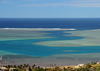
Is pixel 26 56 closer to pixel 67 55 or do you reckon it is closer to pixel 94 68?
pixel 67 55

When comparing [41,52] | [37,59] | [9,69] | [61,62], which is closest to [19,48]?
[41,52]

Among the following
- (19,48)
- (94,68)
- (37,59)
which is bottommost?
(94,68)

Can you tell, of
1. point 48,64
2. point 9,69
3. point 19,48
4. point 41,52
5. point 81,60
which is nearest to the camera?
point 9,69

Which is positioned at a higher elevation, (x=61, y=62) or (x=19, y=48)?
(x=19, y=48)

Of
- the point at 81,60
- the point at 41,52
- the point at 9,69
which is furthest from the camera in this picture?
the point at 41,52

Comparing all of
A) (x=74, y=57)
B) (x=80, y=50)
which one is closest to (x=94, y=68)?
(x=74, y=57)

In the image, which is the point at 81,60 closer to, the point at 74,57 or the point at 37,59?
the point at 74,57

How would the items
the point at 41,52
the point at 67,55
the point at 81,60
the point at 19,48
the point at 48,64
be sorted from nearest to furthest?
the point at 48,64, the point at 81,60, the point at 67,55, the point at 41,52, the point at 19,48

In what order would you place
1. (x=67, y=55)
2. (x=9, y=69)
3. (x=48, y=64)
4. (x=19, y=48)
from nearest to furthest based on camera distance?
(x=9, y=69), (x=48, y=64), (x=67, y=55), (x=19, y=48)

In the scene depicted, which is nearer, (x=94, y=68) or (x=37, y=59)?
(x=94, y=68)
